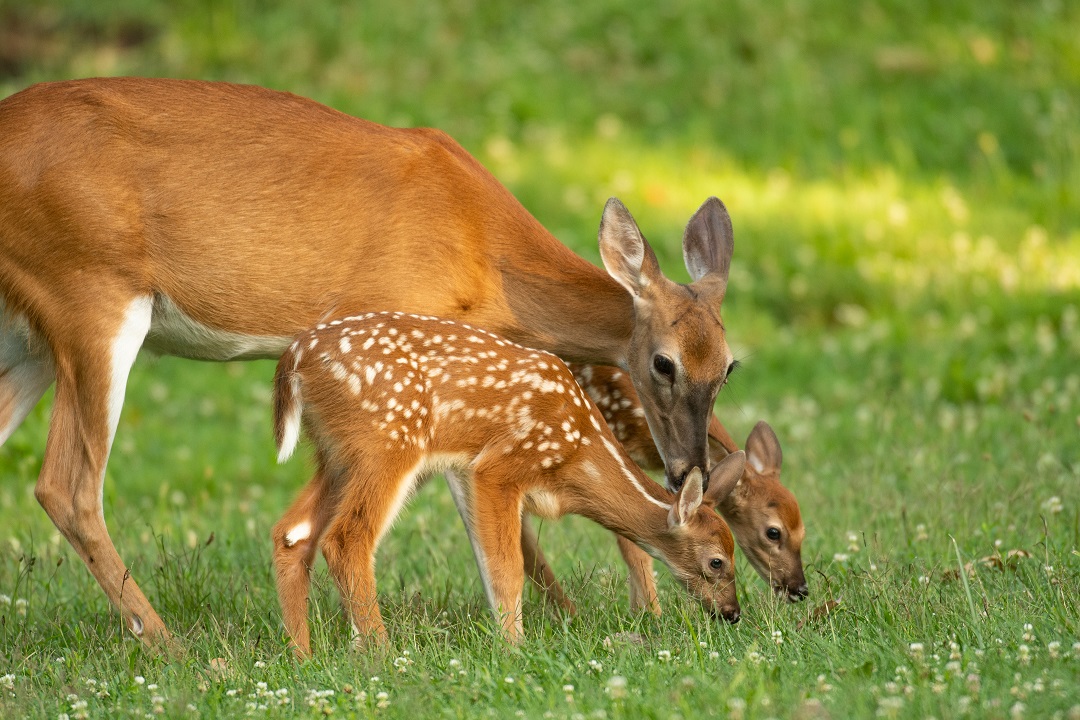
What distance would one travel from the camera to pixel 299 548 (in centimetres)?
509

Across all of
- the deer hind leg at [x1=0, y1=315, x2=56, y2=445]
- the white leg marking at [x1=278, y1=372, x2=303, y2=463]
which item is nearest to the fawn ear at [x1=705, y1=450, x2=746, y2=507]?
the white leg marking at [x1=278, y1=372, x2=303, y2=463]

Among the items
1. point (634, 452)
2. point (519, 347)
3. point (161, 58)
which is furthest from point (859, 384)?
point (161, 58)

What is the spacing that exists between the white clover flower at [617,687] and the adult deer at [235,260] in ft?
5.48

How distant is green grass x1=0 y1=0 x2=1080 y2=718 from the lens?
4234mm

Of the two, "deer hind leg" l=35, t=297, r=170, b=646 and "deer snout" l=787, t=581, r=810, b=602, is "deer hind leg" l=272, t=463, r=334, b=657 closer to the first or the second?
"deer hind leg" l=35, t=297, r=170, b=646

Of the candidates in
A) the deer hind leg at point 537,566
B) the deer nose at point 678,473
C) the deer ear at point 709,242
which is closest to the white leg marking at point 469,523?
the deer hind leg at point 537,566

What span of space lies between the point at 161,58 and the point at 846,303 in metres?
6.77

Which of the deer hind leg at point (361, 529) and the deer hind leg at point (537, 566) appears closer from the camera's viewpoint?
the deer hind leg at point (361, 529)

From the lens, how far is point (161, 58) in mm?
13398

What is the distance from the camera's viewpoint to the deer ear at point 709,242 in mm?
5953

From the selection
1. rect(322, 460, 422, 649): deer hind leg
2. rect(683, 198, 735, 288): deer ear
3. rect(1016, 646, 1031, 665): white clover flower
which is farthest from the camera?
rect(683, 198, 735, 288): deer ear

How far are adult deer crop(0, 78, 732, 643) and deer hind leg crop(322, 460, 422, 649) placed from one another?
0.79 meters

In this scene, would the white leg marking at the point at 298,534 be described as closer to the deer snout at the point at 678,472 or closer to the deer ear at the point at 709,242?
the deer snout at the point at 678,472

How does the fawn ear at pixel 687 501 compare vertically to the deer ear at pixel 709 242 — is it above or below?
below
